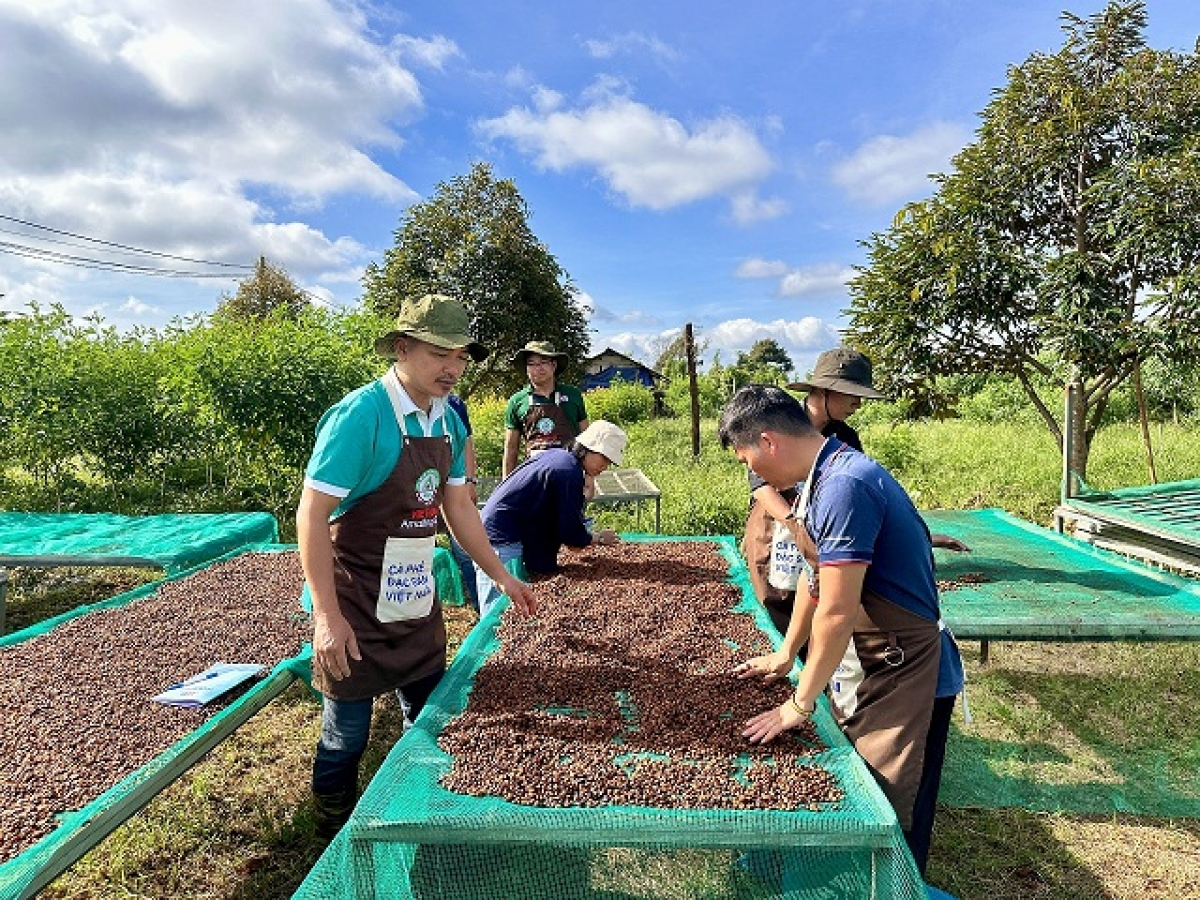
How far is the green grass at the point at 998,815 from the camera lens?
96.8 inches

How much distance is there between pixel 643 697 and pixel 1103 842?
1.92m

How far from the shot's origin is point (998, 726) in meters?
3.62

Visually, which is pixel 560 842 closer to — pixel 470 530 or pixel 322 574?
pixel 322 574

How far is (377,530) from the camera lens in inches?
84.0

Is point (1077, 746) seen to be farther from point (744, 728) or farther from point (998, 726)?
point (744, 728)

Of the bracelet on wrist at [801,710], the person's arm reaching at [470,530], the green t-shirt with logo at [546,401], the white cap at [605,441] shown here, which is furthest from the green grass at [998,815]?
the white cap at [605,441]

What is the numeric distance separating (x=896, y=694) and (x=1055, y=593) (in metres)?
2.20

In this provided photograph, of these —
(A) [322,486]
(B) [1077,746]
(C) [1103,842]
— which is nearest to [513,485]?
(A) [322,486]

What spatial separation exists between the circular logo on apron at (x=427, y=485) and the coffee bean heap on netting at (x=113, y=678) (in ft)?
3.15

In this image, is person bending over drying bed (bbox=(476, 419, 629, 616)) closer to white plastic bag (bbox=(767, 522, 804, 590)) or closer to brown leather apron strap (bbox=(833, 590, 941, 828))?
white plastic bag (bbox=(767, 522, 804, 590))

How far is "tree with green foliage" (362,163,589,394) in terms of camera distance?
12.6 m

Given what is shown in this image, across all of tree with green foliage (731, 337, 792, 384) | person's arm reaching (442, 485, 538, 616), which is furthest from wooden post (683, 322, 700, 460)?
person's arm reaching (442, 485, 538, 616)

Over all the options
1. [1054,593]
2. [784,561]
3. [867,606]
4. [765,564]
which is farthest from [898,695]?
[1054,593]

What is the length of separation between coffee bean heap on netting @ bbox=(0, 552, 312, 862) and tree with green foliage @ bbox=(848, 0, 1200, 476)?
5.11 meters
